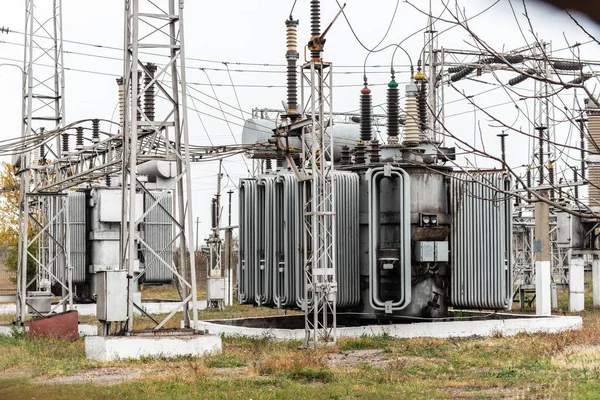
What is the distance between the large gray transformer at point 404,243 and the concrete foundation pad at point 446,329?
82 cm

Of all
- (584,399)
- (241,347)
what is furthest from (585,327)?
(584,399)

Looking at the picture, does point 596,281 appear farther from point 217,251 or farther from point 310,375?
point 310,375

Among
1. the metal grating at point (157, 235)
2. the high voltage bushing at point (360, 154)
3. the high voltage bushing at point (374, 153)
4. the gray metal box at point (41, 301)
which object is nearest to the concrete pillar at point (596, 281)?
the high voltage bushing at point (360, 154)

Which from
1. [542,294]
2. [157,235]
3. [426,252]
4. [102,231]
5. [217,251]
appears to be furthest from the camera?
[217,251]

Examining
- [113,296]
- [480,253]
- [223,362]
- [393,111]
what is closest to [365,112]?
[393,111]

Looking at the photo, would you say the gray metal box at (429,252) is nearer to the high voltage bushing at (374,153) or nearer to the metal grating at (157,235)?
the high voltage bushing at (374,153)

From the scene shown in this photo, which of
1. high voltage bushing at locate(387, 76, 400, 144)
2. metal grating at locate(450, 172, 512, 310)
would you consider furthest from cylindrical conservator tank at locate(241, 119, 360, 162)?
metal grating at locate(450, 172, 512, 310)

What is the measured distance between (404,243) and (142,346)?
7.62 m

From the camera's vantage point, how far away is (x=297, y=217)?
23.7 metres

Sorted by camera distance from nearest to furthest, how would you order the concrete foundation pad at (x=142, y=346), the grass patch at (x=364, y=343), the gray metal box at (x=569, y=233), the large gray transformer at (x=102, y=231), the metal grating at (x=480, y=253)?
1. the concrete foundation pad at (x=142, y=346)
2. the grass patch at (x=364, y=343)
3. the metal grating at (x=480, y=253)
4. the gray metal box at (x=569, y=233)
5. the large gray transformer at (x=102, y=231)

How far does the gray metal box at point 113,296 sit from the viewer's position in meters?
18.2

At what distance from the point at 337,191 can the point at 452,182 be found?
280cm

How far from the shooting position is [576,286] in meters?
32.5

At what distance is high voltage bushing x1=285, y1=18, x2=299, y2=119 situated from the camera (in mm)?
21578
